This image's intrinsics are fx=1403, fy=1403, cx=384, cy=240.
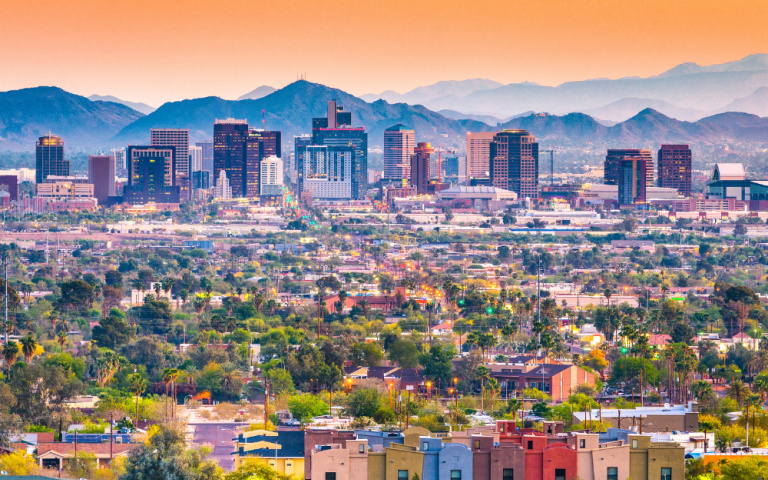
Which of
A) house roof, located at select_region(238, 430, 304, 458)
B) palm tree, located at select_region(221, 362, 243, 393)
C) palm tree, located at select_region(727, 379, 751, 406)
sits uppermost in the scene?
house roof, located at select_region(238, 430, 304, 458)

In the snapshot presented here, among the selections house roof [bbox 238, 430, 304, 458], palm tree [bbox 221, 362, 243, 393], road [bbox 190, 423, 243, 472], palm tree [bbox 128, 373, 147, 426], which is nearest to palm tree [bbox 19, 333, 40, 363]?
palm tree [bbox 128, 373, 147, 426]

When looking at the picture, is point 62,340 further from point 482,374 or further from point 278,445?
point 278,445

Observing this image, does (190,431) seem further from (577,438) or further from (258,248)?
(258,248)

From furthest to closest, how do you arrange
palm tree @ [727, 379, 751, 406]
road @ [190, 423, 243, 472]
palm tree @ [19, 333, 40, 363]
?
palm tree @ [19, 333, 40, 363], palm tree @ [727, 379, 751, 406], road @ [190, 423, 243, 472]

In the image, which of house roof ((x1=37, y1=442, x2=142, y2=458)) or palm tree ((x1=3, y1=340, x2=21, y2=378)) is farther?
palm tree ((x1=3, y1=340, x2=21, y2=378))

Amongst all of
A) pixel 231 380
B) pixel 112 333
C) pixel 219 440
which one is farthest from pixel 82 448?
pixel 112 333

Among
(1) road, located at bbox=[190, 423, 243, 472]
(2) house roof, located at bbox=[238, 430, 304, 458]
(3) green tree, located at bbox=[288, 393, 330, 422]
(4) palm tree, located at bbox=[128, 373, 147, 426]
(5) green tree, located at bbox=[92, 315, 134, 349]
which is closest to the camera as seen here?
(2) house roof, located at bbox=[238, 430, 304, 458]

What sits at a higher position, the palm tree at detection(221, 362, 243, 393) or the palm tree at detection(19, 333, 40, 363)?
the palm tree at detection(19, 333, 40, 363)

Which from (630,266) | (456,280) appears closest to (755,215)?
(630,266)

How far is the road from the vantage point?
3402 cm

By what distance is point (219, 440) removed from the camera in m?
38.2

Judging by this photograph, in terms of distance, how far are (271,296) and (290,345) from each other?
24.7 meters

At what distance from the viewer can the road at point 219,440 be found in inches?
1339

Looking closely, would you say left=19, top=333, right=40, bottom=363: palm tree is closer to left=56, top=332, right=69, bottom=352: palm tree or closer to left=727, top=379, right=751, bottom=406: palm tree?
left=56, top=332, right=69, bottom=352: palm tree
